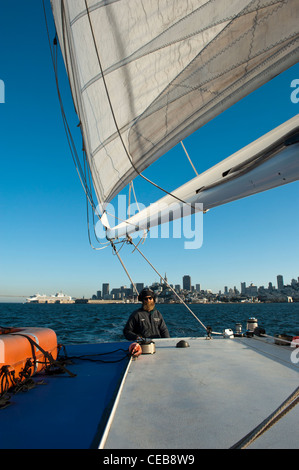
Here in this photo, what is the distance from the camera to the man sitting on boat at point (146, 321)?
Answer: 518 centimetres

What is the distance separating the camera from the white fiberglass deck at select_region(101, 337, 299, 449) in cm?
168

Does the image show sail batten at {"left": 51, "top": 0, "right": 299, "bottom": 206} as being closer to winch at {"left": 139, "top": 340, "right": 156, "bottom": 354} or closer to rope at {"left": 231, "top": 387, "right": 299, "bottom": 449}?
rope at {"left": 231, "top": 387, "right": 299, "bottom": 449}

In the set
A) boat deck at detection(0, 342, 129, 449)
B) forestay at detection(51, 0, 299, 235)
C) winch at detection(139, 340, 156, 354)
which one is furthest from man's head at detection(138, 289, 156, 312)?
forestay at detection(51, 0, 299, 235)

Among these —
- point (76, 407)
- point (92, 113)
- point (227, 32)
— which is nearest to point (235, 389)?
point (76, 407)

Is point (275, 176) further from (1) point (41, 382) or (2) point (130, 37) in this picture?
(1) point (41, 382)

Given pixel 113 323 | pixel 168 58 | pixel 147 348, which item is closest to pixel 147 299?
pixel 147 348

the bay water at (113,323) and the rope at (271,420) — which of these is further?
the bay water at (113,323)

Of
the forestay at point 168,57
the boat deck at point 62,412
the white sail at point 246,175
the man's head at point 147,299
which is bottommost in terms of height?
the boat deck at point 62,412

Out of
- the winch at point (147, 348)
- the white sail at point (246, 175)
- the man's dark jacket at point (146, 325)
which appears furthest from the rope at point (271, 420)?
the man's dark jacket at point (146, 325)

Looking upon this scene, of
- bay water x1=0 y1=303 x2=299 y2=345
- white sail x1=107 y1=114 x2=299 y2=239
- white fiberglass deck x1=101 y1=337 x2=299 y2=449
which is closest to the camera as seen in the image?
white fiberglass deck x1=101 y1=337 x2=299 y2=449

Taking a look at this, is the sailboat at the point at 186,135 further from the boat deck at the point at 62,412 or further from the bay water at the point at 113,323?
the bay water at the point at 113,323

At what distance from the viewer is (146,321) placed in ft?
17.4

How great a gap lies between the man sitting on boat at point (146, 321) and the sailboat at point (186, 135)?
1382mm
